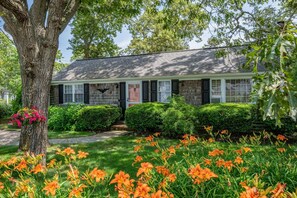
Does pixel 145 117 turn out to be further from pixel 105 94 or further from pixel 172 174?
pixel 172 174

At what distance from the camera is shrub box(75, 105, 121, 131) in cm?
1209

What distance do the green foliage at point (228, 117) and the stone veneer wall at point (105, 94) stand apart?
670 centimetres

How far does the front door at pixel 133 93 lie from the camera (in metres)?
14.4

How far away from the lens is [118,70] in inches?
612

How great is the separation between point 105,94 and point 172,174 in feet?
44.0

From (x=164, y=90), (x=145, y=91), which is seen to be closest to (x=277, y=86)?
(x=164, y=90)

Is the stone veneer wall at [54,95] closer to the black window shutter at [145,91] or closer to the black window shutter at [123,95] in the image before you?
the black window shutter at [123,95]

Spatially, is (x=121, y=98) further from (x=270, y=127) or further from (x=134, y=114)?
(x=270, y=127)

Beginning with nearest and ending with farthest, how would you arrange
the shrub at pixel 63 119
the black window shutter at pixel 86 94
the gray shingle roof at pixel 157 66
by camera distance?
the gray shingle roof at pixel 157 66, the shrub at pixel 63 119, the black window shutter at pixel 86 94

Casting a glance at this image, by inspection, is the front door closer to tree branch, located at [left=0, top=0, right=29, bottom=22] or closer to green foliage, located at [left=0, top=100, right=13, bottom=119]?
tree branch, located at [left=0, top=0, right=29, bottom=22]

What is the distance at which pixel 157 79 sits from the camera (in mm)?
13734

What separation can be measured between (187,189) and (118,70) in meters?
13.1

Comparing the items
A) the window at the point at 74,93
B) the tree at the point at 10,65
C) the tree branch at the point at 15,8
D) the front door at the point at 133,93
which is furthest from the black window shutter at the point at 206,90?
the tree at the point at 10,65

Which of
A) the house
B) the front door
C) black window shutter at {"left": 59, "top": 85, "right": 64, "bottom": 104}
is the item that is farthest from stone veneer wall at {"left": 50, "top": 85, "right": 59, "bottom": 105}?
the front door
